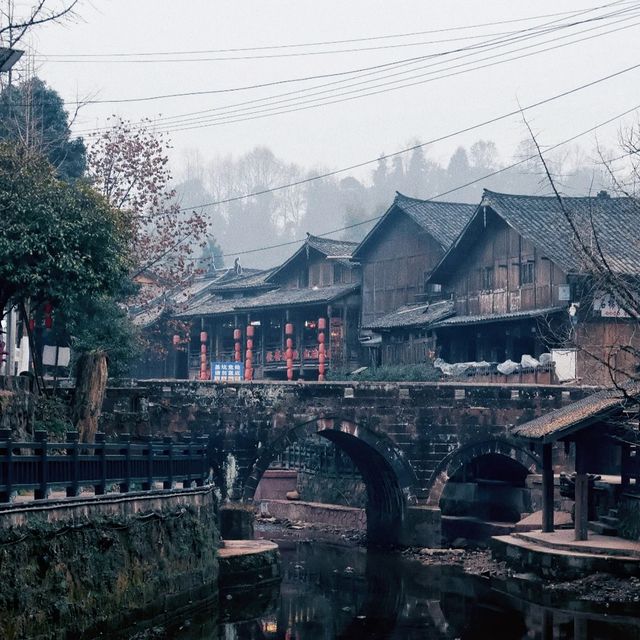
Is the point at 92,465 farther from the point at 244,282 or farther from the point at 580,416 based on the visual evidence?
the point at 244,282

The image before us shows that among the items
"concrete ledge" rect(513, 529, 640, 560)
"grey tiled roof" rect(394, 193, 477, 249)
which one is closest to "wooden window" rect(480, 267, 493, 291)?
"grey tiled roof" rect(394, 193, 477, 249)

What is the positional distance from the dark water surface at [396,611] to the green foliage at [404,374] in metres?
11.1

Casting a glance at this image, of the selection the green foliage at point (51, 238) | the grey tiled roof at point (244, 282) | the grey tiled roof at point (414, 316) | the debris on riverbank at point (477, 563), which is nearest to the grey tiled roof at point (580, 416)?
the debris on riverbank at point (477, 563)

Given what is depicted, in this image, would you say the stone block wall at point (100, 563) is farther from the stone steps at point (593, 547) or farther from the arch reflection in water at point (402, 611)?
the stone steps at point (593, 547)

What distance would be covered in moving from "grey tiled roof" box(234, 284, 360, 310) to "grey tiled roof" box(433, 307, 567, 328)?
26.5 ft

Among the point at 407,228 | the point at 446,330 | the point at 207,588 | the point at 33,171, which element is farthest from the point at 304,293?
the point at 207,588

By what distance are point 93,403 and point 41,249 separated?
383 centimetres

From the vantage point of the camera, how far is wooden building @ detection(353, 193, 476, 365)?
4591cm

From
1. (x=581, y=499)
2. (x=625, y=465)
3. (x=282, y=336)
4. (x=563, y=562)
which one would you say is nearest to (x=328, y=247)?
(x=282, y=336)

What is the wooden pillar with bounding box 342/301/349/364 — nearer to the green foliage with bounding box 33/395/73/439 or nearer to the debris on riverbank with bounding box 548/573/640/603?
the green foliage with bounding box 33/395/73/439

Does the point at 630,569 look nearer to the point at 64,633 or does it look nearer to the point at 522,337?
the point at 64,633

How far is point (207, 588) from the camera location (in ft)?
80.1

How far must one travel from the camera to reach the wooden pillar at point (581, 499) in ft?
82.5

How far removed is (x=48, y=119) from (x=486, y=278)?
1670 cm
